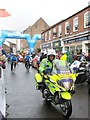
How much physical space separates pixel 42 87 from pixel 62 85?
1680 mm

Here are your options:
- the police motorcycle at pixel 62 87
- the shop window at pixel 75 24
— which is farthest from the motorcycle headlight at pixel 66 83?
the shop window at pixel 75 24

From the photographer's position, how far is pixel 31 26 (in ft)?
246

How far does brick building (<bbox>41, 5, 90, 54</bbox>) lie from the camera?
Answer: 79.3 ft

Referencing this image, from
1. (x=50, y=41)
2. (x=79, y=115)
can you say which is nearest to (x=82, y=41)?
(x=50, y=41)

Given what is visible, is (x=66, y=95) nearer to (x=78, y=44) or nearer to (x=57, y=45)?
(x=78, y=44)

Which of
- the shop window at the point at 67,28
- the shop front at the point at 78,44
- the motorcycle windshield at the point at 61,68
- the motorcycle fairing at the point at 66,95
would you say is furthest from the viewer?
the shop window at the point at 67,28

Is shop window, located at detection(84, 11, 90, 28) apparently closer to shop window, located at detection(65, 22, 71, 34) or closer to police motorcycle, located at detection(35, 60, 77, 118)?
shop window, located at detection(65, 22, 71, 34)

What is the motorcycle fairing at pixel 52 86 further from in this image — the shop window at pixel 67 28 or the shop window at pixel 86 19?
the shop window at pixel 67 28

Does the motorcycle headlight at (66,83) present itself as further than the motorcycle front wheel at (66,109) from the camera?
Yes

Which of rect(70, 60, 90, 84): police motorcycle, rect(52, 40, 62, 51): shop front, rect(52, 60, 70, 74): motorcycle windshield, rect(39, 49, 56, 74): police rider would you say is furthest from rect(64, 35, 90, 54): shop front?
rect(52, 60, 70, 74): motorcycle windshield

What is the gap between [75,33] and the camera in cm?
2708

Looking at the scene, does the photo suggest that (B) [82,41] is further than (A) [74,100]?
Yes

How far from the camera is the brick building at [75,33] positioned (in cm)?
2417

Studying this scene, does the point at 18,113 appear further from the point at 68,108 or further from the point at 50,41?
the point at 50,41
